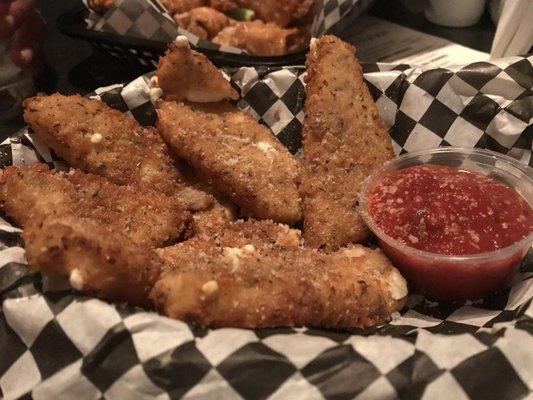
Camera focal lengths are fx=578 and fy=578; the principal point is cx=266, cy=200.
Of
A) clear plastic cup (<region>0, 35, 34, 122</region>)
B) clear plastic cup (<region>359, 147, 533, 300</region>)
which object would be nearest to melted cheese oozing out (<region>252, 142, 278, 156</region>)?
clear plastic cup (<region>359, 147, 533, 300</region>)

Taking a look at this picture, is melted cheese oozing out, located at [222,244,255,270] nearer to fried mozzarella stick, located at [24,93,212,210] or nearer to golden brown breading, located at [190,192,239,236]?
golden brown breading, located at [190,192,239,236]

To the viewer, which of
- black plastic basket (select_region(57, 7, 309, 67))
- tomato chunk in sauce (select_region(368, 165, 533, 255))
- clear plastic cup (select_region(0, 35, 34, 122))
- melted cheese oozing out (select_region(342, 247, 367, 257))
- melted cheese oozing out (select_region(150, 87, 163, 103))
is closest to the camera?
tomato chunk in sauce (select_region(368, 165, 533, 255))

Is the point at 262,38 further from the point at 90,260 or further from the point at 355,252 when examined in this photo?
the point at 90,260

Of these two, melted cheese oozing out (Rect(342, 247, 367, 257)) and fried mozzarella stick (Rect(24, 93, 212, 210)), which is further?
fried mozzarella stick (Rect(24, 93, 212, 210))

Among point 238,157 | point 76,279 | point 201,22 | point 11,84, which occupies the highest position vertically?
point 201,22

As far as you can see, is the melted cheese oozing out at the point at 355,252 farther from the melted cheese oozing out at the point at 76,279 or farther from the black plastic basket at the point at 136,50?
the black plastic basket at the point at 136,50

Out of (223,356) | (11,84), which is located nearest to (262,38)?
(11,84)

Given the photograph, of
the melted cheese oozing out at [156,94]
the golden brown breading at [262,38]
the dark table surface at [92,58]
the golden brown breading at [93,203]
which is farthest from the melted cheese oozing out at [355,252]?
the dark table surface at [92,58]

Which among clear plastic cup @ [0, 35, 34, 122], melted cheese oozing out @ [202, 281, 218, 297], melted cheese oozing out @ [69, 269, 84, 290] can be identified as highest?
melted cheese oozing out @ [202, 281, 218, 297]
